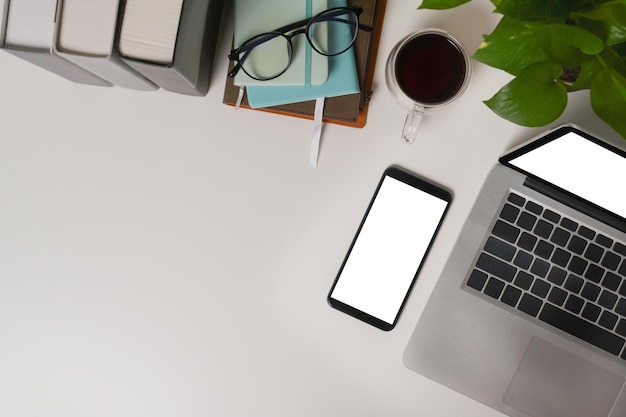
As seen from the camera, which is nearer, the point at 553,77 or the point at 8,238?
the point at 553,77

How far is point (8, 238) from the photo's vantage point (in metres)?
0.63

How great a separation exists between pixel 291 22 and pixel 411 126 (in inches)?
7.2

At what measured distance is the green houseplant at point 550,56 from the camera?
1.17 feet

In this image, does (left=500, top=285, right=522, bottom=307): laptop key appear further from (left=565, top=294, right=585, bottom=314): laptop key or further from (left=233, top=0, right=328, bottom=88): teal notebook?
(left=233, top=0, right=328, bottom=88): teal notebook

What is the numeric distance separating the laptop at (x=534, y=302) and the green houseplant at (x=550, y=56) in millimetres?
181

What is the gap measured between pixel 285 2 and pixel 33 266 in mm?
459

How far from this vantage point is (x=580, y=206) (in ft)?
1.90

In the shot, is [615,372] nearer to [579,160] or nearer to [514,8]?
[579,160]

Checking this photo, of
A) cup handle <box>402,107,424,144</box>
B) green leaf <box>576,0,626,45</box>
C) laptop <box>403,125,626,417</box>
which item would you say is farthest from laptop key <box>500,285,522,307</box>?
green leaf <box>576,0,626,45</box>

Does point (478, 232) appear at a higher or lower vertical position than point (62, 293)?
higher

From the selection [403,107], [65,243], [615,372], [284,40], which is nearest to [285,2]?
[284,40]

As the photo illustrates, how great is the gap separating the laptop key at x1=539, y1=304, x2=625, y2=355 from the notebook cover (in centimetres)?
33

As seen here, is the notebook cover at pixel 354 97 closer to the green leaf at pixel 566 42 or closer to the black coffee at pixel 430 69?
the black coffee at pixel 430 69

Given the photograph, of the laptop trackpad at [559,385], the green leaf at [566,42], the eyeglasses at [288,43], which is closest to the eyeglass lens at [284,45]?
the eyeglasses at [288,43]
